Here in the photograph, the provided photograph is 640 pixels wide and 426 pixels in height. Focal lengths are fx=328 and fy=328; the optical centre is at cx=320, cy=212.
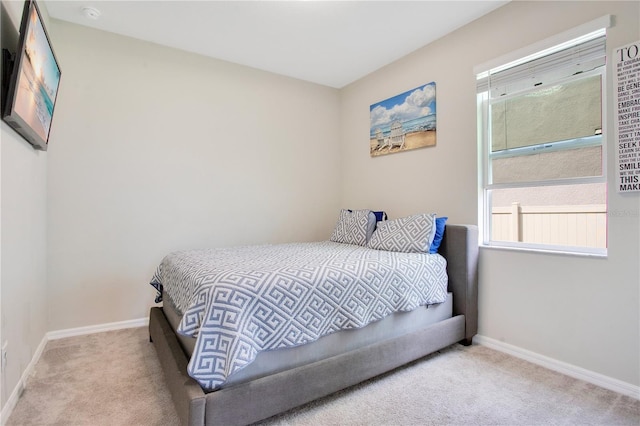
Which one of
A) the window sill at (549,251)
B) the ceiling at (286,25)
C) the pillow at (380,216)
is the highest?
the ceiling at (286,25)

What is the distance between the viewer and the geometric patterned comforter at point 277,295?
141 cm

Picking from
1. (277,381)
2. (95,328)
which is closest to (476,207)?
(277,381)

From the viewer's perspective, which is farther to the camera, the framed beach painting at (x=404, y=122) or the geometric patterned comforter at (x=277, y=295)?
the framed beach painting at (x=404, y=122)

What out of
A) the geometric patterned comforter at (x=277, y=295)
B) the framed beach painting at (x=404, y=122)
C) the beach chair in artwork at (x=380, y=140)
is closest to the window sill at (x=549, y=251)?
the geometric patterned comforter at (x=277, y=295)

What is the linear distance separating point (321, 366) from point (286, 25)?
8.57 ft

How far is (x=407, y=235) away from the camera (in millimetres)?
2646

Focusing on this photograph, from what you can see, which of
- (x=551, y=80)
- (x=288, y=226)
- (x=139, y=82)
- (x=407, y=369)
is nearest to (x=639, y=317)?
(x=407, y=369)

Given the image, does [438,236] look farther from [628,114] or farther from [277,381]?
[277,381]

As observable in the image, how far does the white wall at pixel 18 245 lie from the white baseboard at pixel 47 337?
4cm

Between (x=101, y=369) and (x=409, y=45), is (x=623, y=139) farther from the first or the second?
(x=101, y=369)

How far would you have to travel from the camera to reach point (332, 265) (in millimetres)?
1947

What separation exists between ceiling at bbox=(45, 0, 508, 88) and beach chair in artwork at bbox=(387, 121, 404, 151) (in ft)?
2.24

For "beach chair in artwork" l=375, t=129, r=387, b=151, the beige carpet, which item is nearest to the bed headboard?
the beige carpet

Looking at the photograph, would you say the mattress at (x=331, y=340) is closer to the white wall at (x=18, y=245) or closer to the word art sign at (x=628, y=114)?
the white wall at (x=18, y=245)
